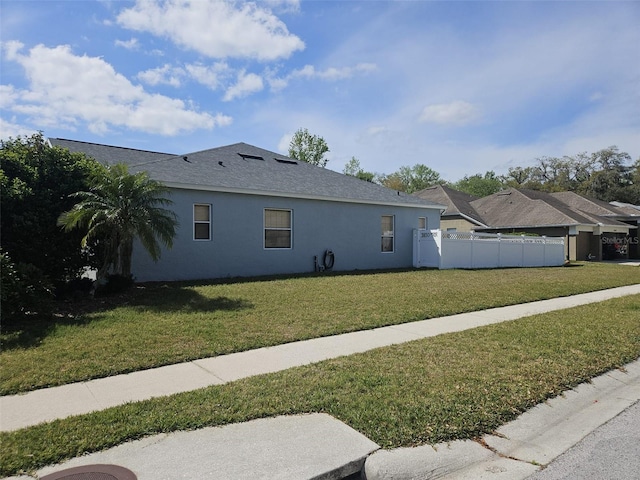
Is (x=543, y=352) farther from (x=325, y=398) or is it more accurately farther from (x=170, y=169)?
(x=170, y=169)

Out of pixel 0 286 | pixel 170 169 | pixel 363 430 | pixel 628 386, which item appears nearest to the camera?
pixel 363 430

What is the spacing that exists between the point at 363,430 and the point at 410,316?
491 centimetres

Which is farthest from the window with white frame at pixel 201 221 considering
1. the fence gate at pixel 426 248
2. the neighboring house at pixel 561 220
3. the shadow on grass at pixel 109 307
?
the neighboring house at pixel 561 220

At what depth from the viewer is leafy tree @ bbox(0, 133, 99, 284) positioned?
847 cm

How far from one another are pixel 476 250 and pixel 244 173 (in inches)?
415

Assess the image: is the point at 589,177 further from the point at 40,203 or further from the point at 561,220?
the point at 40,203

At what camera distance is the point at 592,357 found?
19.4 ft

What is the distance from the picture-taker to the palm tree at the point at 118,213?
897 centimetres

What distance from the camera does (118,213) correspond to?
362 inches

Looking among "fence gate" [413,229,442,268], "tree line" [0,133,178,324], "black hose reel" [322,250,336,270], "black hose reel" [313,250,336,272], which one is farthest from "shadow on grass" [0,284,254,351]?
"fence gate" [413,229,442,268]

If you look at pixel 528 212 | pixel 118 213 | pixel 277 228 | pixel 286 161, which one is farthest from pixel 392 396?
pixel 528 212

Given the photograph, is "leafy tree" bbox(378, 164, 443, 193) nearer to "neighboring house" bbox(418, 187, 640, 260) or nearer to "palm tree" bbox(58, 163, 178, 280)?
"neighboring house" bbox(418, 187, 640, 260)

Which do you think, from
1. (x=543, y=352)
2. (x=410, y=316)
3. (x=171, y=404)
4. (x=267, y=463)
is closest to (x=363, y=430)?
(x=267, y=463)

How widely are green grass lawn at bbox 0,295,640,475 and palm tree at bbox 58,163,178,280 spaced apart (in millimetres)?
5748
